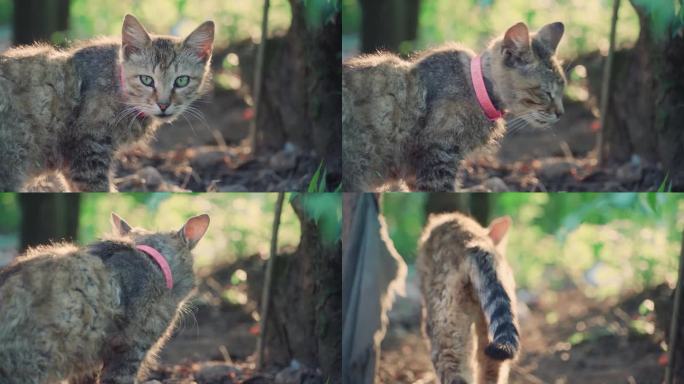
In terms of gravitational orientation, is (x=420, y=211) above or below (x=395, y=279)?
above

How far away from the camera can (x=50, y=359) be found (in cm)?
461

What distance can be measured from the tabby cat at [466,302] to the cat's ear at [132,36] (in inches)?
76.5

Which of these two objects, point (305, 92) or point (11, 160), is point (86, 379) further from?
point (305, 92)

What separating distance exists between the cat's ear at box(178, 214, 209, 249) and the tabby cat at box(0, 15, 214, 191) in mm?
452

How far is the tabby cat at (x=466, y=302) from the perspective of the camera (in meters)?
4.84

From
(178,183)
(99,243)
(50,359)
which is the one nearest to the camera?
(50,359)

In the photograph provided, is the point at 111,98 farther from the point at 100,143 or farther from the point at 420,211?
the point at 420,211

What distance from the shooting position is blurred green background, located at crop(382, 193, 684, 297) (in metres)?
5.54

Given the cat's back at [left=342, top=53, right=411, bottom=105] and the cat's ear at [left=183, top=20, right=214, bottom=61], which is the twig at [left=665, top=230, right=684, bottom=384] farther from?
the cat's ear at [left=183, top=20, right=214, bottom=61]

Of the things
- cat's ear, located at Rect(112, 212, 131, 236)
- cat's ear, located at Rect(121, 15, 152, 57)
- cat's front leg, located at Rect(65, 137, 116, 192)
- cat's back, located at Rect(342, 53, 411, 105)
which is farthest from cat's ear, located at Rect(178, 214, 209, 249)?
cat's back, located at Rect(342, 53, 411, 105)

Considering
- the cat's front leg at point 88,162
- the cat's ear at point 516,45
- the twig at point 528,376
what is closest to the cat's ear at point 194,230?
the cat's front leg at point 88,162

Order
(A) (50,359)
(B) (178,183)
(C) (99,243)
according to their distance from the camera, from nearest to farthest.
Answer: (A) (50,359), (C) (99,243), (B) (178,183)

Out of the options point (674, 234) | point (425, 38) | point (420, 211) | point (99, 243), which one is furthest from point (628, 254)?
point (99, 243)

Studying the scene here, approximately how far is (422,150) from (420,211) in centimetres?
40
